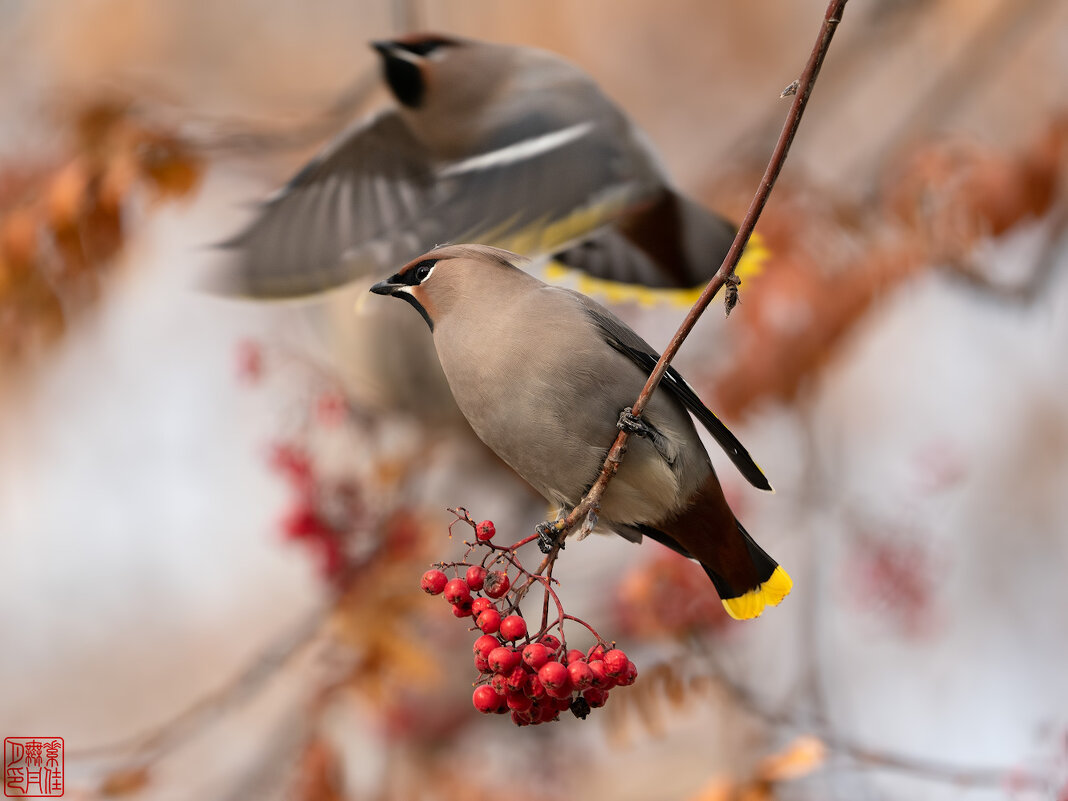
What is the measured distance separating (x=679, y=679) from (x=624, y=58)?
20.4 ft

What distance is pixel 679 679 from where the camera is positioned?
2.80m

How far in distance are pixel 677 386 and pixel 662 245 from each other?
241 millimetres

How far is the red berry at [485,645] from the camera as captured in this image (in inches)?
45.7

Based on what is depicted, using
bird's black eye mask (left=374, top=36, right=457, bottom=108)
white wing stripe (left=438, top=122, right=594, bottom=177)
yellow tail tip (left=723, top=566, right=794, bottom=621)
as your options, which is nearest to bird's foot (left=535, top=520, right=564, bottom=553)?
yellow tail tip (left=723, top=566, right=794, bottom=621)

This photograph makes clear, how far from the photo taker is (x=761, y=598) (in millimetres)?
1344

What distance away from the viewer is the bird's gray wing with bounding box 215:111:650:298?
4.30 feet

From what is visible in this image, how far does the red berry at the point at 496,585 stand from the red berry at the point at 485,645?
64mm

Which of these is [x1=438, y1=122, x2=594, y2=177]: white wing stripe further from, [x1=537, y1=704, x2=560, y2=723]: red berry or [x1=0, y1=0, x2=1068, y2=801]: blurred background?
[x1=537, y1=704, x2=560, y2=723]: red berry

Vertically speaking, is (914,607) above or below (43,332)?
below

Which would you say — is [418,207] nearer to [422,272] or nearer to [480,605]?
[422,272]

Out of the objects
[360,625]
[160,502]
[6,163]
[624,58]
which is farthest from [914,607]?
[160,502]

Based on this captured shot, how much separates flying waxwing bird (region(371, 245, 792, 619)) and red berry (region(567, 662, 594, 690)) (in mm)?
245

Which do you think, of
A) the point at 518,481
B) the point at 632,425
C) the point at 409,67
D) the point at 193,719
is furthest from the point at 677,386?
the point at 518,481

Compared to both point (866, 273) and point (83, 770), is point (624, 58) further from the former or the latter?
point (83, 770)
